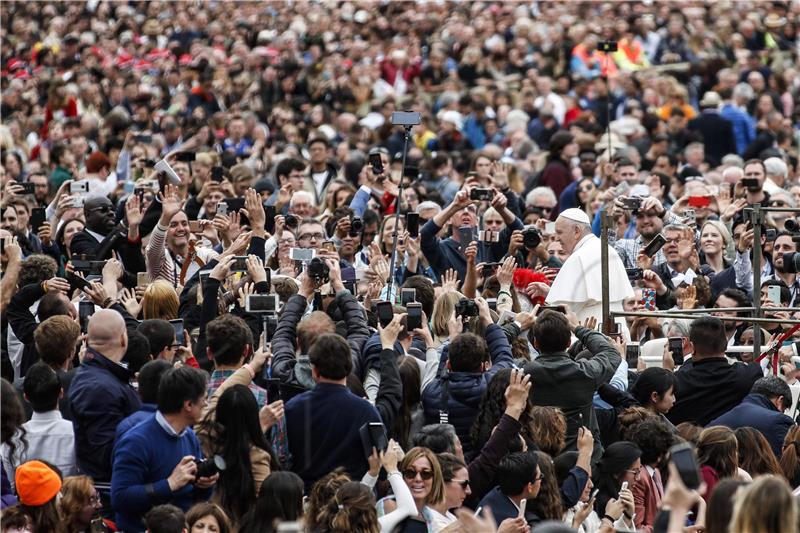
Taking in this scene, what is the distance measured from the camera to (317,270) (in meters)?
9.13

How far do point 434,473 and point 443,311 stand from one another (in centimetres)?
216

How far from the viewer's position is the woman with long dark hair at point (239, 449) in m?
6.91

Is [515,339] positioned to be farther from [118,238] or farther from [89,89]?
[89,89]

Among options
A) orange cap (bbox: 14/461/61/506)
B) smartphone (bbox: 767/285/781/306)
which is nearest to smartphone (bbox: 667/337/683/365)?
smartphone (bbox: 767/285/781/306)

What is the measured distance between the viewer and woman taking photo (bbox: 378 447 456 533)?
7062 mm

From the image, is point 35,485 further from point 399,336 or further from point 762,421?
point 762,421

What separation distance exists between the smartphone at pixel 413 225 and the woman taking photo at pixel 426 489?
4540 millimetres

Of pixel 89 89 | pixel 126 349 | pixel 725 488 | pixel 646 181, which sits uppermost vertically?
pixel 725 488

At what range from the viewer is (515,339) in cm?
908

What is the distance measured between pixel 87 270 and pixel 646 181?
6307mm

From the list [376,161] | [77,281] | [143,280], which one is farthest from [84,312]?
Result: [376,161]

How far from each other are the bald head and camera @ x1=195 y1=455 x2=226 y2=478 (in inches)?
35.6

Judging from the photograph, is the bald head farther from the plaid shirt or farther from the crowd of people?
the plaid shirt

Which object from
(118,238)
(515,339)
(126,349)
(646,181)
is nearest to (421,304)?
(515,339)
